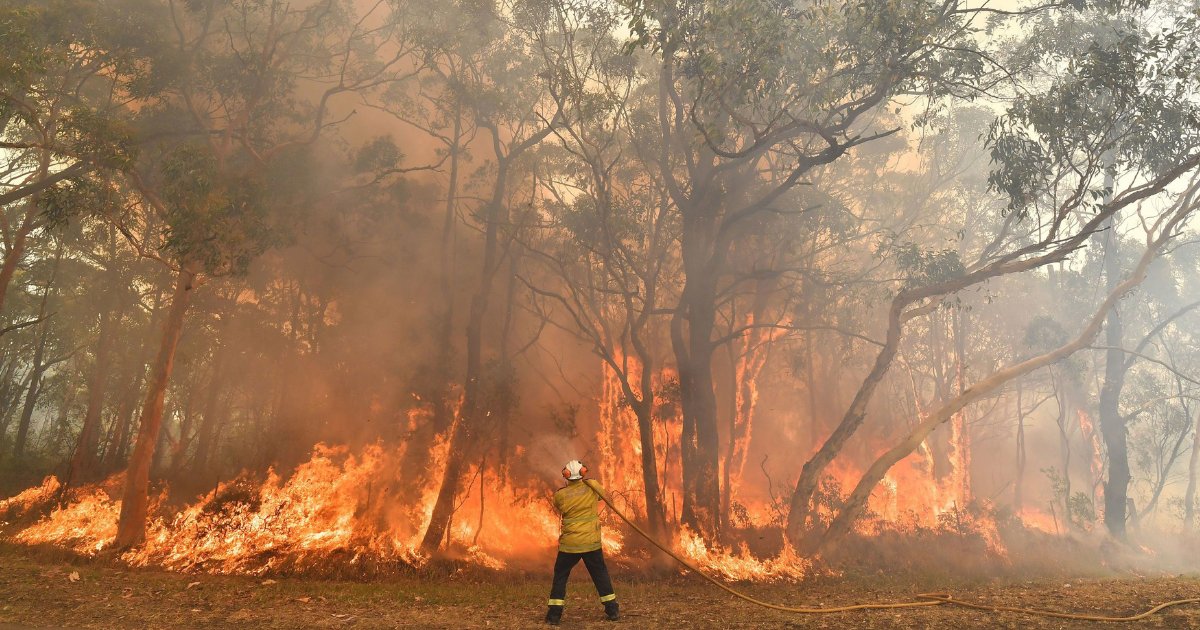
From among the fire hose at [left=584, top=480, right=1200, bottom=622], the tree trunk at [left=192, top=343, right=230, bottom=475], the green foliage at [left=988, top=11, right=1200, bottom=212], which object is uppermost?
the green foliage at [left=988, top=11, right=1200, bottom=212]

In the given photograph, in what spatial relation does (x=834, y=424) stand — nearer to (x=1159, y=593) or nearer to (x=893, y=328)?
(x=893, y=328)

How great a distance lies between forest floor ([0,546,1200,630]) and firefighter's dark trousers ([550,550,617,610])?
1.10 ft

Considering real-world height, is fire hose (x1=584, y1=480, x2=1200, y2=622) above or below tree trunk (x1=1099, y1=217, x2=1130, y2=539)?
below

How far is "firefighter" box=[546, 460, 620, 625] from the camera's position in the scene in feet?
27.1

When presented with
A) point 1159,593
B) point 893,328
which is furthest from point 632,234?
point 1159,593

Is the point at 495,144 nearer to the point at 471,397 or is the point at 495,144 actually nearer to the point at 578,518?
the point at 471,397

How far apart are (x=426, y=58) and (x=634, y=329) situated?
9.38m

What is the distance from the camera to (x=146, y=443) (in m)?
13.8

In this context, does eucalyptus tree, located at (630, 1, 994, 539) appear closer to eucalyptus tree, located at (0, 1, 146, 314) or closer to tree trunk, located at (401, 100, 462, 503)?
Answer: tree trunk, located at (401, 100, 462, 503)

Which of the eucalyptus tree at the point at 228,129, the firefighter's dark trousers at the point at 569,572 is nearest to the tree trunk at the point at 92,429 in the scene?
the eucalyptus tree at the point at 228,129

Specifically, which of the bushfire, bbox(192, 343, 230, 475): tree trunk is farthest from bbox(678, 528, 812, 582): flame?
bbox(192, 343, 230, 475): tree trunk

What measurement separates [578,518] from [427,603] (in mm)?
3469

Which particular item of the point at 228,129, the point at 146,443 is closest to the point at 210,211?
the point at 228,129

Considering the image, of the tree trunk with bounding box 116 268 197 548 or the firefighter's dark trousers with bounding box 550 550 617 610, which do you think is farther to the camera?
the tree trunk with bounding box 116 268 197 548
